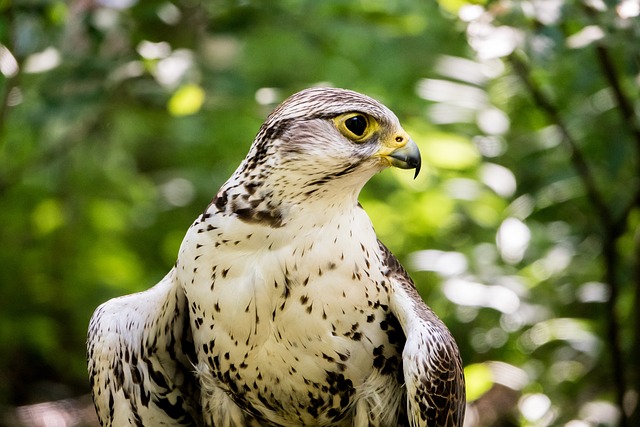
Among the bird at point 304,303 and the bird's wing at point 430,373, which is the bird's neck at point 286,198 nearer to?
the bird at point 304,303

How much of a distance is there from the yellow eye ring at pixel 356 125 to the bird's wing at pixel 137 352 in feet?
2.46

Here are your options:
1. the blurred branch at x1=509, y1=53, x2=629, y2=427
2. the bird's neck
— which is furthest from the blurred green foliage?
the bird's neck

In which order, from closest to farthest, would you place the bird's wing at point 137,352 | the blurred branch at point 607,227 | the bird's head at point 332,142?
the bird's head at point 332,142 < the bird's wing at point 137,352 < the blurred branch at point 607,227

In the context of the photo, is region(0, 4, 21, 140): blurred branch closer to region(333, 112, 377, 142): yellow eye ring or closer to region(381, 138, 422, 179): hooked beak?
region(333, 112, 377, 142): yellow eye ring

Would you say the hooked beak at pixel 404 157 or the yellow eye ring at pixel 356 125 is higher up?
the yellow eye ring at pixel 356 125

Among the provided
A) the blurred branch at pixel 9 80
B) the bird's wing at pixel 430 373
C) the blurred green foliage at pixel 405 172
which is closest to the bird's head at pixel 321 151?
the bird's wing at pixel 430 373

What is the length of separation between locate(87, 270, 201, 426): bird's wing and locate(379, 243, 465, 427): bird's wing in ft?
2.50

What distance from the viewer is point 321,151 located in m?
2.58

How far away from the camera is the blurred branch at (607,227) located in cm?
463

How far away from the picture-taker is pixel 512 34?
3.73m

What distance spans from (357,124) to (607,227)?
2557 mm

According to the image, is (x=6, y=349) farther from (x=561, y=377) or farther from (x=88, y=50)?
(x=561, y=377)

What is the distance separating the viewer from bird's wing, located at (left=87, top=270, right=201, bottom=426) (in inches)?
117

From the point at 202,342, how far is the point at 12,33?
2085 mm
